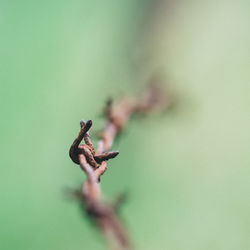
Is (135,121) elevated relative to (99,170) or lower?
elevated

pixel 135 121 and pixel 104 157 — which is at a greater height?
pixel 135 121

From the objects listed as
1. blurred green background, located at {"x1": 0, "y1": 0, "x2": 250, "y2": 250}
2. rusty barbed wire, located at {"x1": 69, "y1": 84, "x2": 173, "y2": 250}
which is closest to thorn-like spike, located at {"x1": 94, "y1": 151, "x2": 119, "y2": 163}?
rusty barbed wire, located at {"x1": 69, "y1": 84, "x2": 173, "y2": 250}

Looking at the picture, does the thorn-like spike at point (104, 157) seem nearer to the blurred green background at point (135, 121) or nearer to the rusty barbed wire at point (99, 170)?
the rusty barbed wire at point (99, 170)

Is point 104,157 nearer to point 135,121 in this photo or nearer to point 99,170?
point 99,170

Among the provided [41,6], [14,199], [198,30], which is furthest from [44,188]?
[198,30]

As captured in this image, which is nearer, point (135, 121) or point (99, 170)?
point (99, 170)

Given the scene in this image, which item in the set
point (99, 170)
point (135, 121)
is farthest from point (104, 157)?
point (135, 121)

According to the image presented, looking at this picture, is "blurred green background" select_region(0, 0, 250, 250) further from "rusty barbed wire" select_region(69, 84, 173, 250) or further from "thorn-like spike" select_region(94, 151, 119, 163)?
"thorn-like spike" select_region(94, 151, 119, 163)

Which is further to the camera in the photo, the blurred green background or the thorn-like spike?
the blurred green background

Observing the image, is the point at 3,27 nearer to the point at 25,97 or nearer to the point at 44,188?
the point at 25,97
